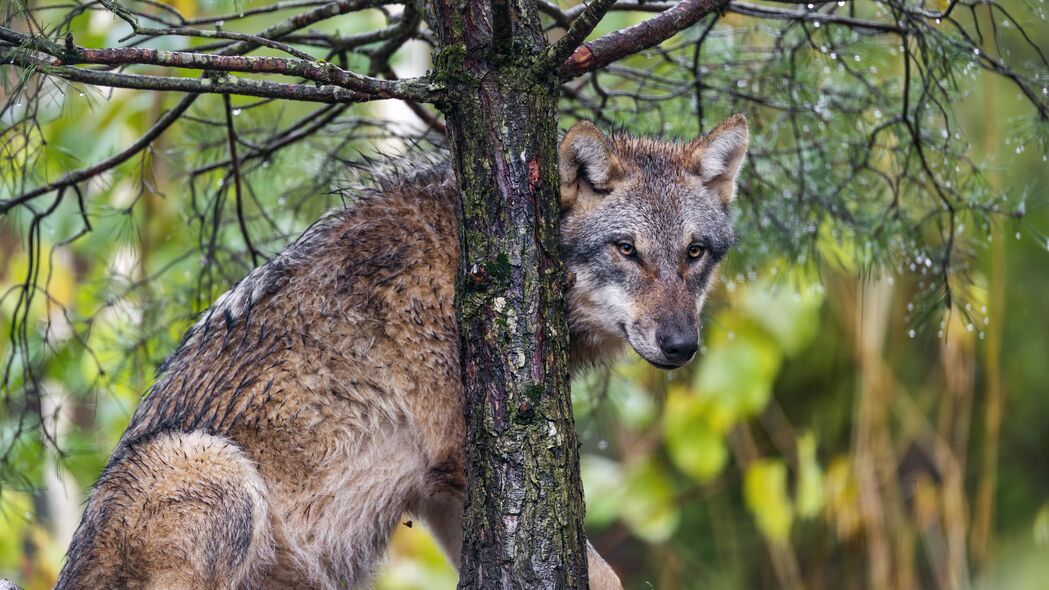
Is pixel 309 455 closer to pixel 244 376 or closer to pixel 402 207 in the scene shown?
pixel 244 376

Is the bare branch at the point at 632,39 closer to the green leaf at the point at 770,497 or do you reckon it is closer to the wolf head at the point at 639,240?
the wolf head at the point at 639,240

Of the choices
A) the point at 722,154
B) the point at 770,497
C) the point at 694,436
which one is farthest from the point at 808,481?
the point at 722,154

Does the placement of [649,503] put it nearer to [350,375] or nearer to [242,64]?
[350,375]

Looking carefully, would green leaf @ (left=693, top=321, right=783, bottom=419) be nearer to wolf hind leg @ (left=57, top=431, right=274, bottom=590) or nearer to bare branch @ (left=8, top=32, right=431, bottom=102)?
wolf hind leg @ (left=57, top=431, right=274, bottom=590)

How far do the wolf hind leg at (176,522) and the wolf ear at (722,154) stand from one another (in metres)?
2.34

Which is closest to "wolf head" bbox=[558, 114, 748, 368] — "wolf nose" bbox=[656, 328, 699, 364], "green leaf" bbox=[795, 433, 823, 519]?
"wolf nose" bbox=[656, 328, 699, 364]

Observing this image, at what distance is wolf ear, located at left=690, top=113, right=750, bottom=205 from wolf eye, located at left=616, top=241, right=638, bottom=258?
0.63 m

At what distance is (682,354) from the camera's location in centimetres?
386

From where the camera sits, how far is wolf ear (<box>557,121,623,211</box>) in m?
3.97

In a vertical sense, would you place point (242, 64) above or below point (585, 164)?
below

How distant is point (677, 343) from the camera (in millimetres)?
3840

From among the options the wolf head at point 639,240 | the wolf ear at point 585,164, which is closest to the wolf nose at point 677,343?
the wolf head at point 639,240

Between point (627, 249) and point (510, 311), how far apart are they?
1.24m

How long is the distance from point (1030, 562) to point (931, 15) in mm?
6338
